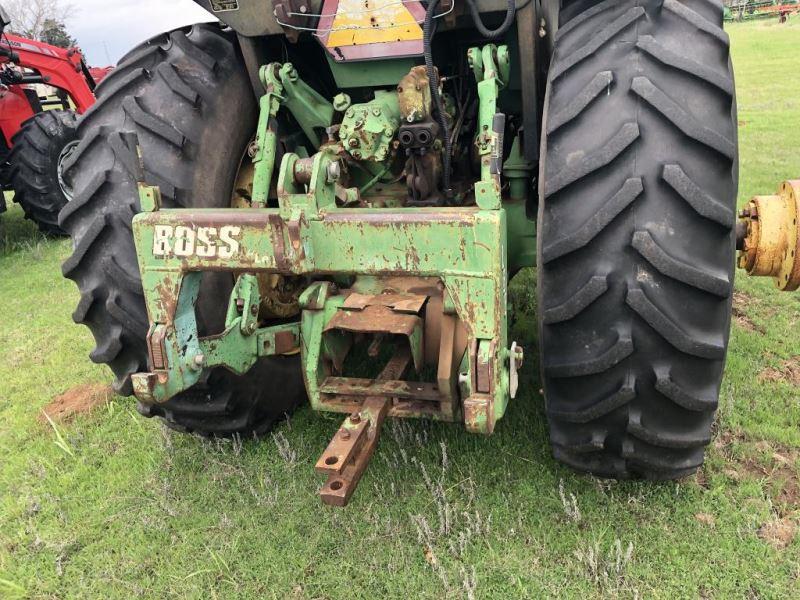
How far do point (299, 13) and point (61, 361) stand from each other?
309cm

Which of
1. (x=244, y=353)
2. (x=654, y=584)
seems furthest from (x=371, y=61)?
(x=654, y=584)

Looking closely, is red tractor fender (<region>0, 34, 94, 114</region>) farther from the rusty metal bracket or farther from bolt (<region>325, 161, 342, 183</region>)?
the rusty metal bracket

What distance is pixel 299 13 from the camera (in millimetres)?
2684

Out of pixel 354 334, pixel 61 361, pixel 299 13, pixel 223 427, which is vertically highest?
pixel 299 13

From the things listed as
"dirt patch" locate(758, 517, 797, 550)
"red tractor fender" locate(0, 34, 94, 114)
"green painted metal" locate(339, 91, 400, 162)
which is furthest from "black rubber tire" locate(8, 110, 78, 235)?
"dirt patch" locate(758, 517, 797, 550)

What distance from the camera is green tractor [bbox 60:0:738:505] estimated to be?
2.00 metres

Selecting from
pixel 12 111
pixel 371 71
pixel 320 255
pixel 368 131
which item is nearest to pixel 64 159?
pixel 12 111

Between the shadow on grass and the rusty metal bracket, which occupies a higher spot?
the rusty metal bracket

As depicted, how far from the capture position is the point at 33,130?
297 inches

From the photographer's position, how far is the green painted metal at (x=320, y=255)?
1.99 m

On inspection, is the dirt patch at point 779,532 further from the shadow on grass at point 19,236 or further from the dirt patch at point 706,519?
the shadow on grass at point 19,236

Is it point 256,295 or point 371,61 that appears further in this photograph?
point 371,61

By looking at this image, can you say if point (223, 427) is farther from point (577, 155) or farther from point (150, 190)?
point (577, 155)

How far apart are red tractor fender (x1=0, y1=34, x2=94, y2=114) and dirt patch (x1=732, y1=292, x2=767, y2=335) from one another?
26.7ft
